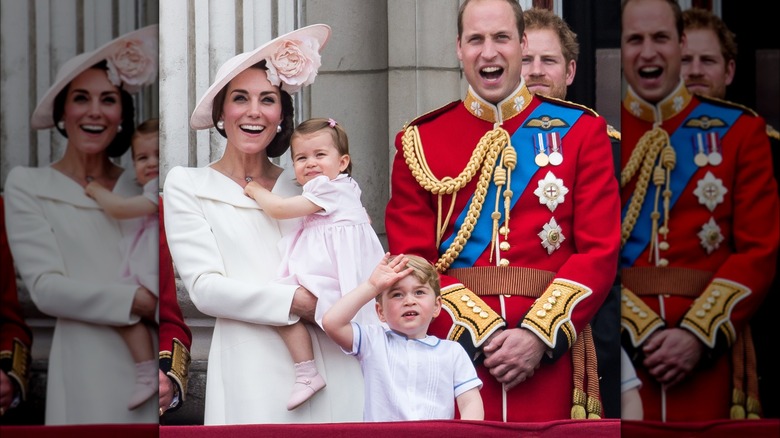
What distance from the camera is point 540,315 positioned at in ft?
11.1

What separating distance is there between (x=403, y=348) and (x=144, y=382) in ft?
5.87

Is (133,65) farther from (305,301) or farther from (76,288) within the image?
(305,301)

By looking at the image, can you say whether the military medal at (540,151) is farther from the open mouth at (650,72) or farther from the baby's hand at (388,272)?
the open mouth at (650,72)

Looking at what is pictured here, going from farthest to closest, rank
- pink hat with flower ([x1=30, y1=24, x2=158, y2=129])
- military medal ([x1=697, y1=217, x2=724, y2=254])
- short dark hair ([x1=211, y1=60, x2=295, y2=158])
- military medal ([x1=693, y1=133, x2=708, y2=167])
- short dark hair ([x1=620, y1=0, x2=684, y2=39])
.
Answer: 1. short dark hair ([x1=211, y1=60, x2=295, y2=158])
2. military medal ([x1=697, y1=217, x2=724, y2=254])
3. military medal ([x1=693, y1=133, x2=708, y2=167])
4. short dark hair ([x1=620, y1=0, x2=684, y2=39])
5. pink hat with flower ([x1=30, y1=24, x2=158, y2=129])

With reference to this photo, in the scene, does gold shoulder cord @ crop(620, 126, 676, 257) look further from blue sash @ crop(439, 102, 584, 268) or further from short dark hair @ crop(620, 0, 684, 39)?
blue sash @ crop(439, 102, 584, 268)

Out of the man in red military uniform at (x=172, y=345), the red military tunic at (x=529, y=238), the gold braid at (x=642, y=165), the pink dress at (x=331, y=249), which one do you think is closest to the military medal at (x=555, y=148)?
the red military tunic at (x=529, y=238)

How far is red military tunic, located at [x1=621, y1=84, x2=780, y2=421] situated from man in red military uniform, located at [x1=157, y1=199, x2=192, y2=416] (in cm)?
157

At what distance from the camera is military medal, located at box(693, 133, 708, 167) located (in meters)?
2.07

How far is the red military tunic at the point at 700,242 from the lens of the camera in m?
2.03

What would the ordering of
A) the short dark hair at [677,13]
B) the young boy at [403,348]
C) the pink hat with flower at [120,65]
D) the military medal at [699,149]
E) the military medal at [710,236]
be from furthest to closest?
the young boy at [403,348] < the military medal at [710,236] < the military medal at [699,149] < the short dark hair at [677,13] < the pink hat with flower at [120,65]

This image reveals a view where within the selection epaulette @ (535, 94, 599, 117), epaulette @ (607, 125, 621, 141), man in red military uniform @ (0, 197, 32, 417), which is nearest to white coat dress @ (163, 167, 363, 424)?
epaulette @ (535, 94, 599, 117)

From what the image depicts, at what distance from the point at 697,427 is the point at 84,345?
105 cm

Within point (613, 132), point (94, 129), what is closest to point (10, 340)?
point (94, 129)

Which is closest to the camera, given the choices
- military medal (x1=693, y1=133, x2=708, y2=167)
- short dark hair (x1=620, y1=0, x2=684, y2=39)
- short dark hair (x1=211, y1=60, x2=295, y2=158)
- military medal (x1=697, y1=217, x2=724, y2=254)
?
short dark hair (x1=620, y1=0, x2=684, y2=39)
